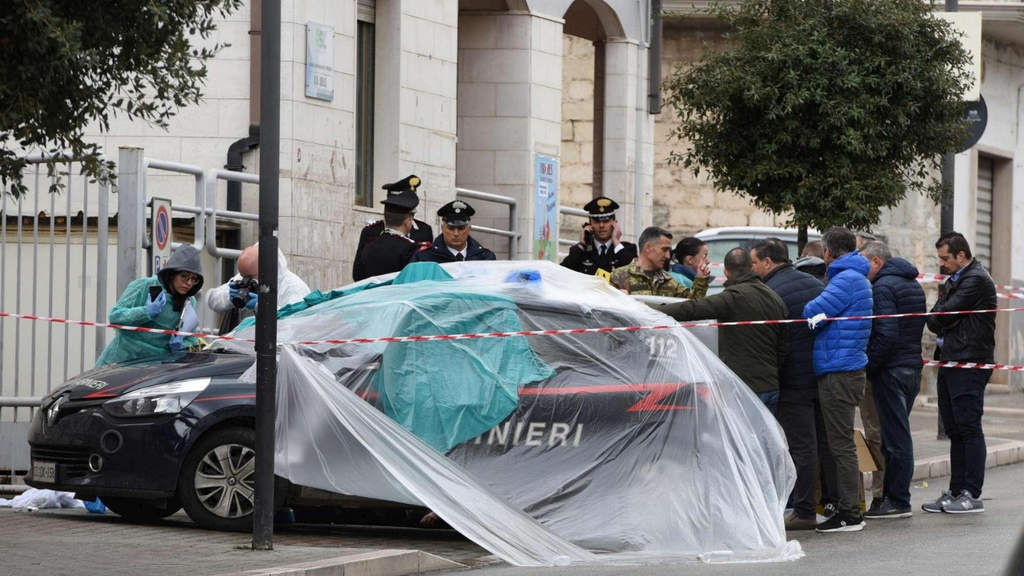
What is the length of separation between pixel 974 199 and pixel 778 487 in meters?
18.9

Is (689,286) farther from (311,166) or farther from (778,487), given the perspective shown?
(311,166)

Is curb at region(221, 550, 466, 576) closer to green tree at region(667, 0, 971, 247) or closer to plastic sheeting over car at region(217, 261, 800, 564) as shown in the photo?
plastic sheeting over car at region(217, 261, 800, 564)

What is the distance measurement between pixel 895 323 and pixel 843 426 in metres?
1.04

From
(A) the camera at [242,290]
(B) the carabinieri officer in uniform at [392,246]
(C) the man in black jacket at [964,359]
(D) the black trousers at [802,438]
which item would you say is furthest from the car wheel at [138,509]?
(C) the man in black jacket at [964,359]

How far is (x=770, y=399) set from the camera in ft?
41.2

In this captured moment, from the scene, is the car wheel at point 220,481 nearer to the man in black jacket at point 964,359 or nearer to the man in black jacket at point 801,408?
the man in black jacket at point 801,408

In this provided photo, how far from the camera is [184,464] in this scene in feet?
36.9

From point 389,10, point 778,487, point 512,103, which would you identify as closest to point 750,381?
point 778,487

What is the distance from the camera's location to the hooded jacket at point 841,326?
1252 centimetres

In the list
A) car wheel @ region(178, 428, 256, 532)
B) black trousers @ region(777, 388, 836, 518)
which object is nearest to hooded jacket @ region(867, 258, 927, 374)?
black trousers @ region(777, 388, 836, 518)

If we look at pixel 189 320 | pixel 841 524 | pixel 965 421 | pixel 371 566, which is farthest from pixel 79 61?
pixel 965 421

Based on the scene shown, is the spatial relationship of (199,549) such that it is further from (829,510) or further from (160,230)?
(829,510)

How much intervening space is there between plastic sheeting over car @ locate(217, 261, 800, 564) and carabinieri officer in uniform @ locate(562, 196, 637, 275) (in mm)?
3423

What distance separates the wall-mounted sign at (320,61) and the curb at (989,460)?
19.5ft
